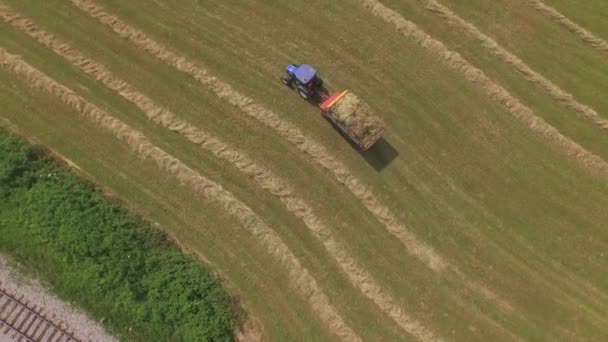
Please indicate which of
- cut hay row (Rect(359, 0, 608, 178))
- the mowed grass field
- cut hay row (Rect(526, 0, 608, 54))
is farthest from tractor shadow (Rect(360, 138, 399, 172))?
cut hay row (Rect(526, 0, 608, 54))

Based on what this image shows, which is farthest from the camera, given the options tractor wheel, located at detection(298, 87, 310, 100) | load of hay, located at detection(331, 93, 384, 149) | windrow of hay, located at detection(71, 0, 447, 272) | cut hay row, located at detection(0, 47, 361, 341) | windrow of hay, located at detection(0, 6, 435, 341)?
tractor wheel, located at detection(298, 87, 310, 100)

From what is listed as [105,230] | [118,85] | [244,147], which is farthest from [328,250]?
[118,85]

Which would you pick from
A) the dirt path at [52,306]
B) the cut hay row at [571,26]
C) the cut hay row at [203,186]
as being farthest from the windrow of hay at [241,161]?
the cut hay row at [571,26]

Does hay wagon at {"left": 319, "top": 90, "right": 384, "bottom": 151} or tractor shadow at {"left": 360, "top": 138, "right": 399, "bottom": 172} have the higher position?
hay wagon at {"left": 319, "top": 90, "right": 384, "bottom": 151}

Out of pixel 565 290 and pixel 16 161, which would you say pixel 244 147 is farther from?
pixel 565 290

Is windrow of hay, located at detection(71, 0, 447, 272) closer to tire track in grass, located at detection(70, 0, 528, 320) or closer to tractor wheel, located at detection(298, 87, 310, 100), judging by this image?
tire track in grass, located at detection(70, 0, 528, 320)

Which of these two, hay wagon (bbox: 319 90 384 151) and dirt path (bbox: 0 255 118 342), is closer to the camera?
dirt path (bbox: 0 255 118 342)
